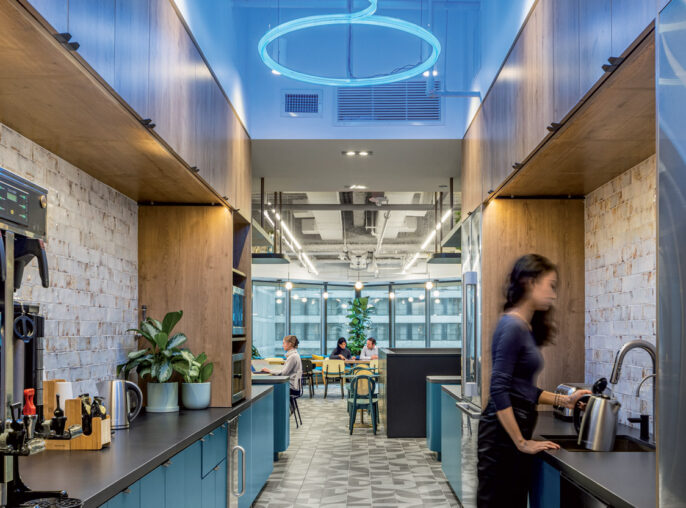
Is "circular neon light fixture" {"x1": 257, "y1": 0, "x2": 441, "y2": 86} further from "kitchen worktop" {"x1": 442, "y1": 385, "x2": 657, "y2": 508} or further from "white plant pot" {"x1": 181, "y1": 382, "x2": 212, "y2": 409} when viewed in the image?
"kitchen worktop" {"x1": 442, "y1": 385, "x2": 657, "y2": 508}

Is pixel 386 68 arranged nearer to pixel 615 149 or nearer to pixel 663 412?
pixel 615 149

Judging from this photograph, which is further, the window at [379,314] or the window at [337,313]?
the window at [379,314]

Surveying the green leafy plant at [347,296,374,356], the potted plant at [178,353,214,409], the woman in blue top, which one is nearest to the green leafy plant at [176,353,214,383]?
the potted plant at [178,353,214,409]

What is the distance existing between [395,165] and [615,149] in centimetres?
338

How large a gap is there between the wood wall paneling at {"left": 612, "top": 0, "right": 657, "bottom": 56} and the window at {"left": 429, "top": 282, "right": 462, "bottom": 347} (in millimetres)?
17247

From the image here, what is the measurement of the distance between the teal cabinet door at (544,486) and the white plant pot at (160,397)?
7.48ft

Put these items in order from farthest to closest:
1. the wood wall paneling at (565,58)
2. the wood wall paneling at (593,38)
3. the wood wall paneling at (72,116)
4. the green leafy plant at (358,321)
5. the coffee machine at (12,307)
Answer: the green leafy plant at (358,321), the wood wall paneling at (565,58), the wood wall paneling at (593,38), the wood wall paneling at (72,116), the coffee machine at (12,307)

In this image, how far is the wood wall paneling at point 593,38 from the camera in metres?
2.41

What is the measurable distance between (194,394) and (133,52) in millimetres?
2523

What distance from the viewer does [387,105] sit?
19.3ft

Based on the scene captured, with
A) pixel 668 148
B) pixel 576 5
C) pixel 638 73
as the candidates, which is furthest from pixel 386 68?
pixel 668 148

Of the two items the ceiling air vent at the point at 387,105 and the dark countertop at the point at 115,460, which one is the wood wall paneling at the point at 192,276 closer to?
the dark countertop at the point at 115,460

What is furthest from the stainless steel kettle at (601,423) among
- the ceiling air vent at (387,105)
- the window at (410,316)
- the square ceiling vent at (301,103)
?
the window at (410,316)

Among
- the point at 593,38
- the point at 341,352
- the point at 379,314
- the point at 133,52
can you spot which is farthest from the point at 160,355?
the point at 379,314
